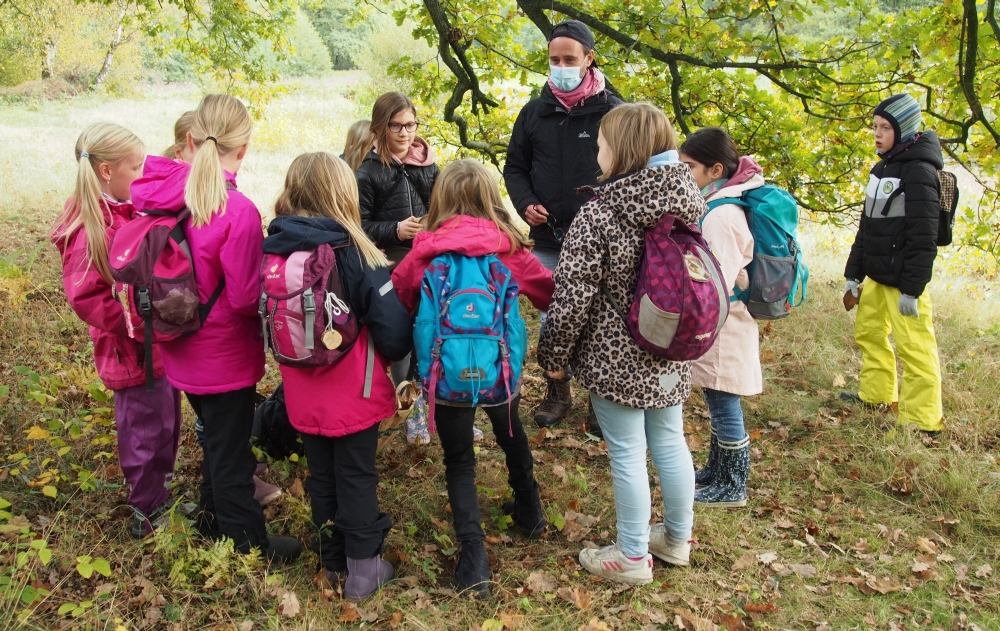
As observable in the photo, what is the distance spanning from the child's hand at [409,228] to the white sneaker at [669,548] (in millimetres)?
2023

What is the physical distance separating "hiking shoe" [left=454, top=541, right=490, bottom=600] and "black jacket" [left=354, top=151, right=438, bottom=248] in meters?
1.82

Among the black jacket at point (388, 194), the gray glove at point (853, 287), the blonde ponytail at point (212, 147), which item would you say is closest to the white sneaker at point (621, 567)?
the black jacket at point (388, 194)

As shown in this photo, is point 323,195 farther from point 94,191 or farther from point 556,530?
point 556,530

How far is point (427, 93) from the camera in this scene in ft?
26.1

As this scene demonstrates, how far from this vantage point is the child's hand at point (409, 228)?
385 cm

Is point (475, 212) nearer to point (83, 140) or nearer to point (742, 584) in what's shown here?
point (83, 140)

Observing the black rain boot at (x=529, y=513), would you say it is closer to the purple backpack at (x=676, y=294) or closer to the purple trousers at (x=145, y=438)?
the purple backpack at (x=676, y=294)

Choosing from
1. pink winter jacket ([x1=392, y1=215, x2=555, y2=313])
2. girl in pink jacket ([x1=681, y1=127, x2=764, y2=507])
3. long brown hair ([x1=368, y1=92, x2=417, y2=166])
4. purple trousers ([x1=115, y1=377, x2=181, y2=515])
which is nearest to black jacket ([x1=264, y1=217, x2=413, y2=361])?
pink winter jacket ([x1=392, y1=215, x2=555, y2=313])

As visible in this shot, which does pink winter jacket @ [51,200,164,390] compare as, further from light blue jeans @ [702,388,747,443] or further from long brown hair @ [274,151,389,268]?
light blue jeans @ [702,388,747,443]

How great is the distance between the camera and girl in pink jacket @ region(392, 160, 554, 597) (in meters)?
→ 2.91

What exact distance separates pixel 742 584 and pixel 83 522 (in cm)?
328

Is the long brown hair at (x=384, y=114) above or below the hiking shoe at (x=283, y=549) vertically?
above

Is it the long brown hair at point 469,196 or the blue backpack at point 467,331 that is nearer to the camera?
the blue backpack at point 467,331

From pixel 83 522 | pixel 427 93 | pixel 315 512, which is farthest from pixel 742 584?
pixel 427 93
